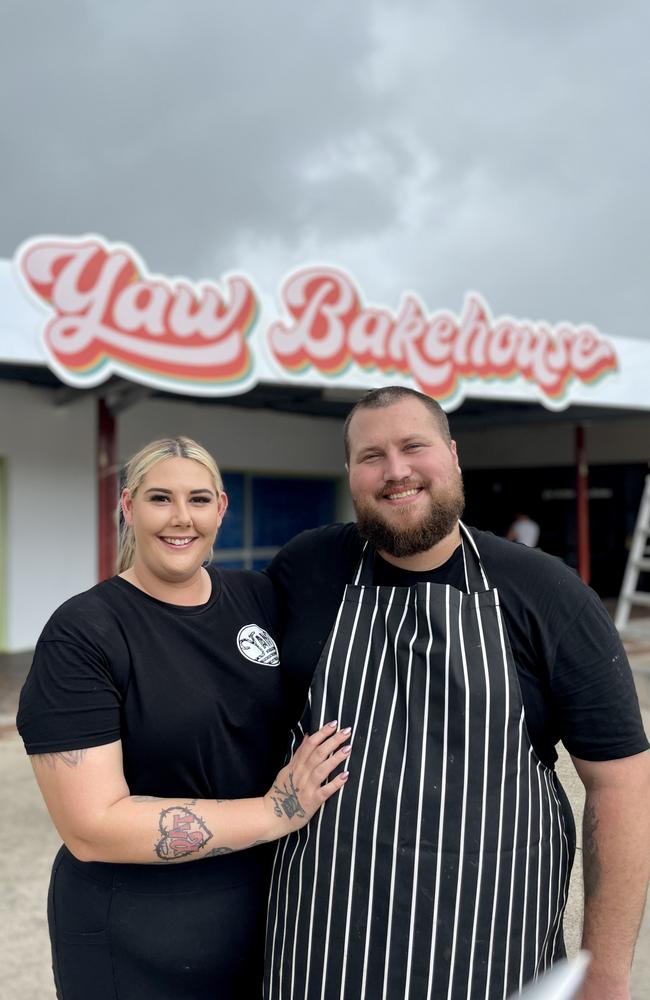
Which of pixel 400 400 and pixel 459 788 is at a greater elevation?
pixel 400 400

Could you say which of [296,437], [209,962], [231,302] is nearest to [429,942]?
[209,962]

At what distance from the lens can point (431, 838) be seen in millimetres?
1472

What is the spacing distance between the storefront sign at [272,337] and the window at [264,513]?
13.0 feet

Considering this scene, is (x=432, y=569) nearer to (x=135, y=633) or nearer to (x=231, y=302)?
(x=135, y=633)

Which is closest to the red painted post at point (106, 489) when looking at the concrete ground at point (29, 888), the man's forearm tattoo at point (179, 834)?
the concrete ground at point (29, 888)

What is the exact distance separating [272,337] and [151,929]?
20.6 feet

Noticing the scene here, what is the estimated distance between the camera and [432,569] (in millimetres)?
1703

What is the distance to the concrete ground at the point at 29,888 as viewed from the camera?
196 centimetres

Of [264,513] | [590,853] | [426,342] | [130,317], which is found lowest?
[590,853]

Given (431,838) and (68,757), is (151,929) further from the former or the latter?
(431,838)

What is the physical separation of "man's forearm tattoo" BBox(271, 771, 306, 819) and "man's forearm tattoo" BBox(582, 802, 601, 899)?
541mm

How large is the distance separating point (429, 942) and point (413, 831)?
19 centimetres

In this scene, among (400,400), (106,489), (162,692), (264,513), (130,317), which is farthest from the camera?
(264,513)

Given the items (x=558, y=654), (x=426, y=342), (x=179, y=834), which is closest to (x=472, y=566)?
(x=558, y=654)
